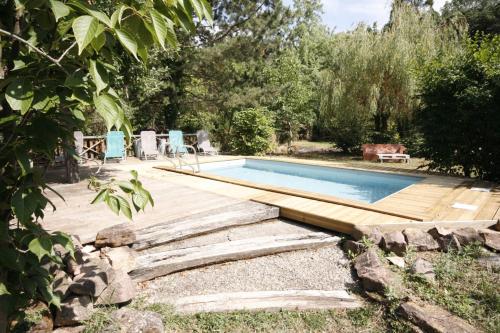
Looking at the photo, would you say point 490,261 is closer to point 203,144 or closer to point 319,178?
point 319,178

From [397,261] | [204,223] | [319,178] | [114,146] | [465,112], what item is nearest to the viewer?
[397,261]

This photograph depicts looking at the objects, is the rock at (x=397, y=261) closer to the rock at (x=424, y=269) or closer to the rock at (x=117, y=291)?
the rock at (x=424, y=269)

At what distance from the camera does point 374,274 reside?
124 inches

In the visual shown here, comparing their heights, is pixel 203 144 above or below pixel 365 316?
above

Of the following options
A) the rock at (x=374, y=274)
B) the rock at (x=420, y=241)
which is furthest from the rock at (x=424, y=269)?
the rock at (x=420, y=241)

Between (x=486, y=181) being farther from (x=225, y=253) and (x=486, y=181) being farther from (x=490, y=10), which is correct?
(x=490, y=10)

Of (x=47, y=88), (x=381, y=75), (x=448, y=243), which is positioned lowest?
(x=448, y=243)

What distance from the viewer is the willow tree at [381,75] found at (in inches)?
471

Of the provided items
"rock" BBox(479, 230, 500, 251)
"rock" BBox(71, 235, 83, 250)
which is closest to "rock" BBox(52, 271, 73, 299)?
"rock" BBox(71, 235, 83, 250)

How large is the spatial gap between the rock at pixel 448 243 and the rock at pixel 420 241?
0.06 meters

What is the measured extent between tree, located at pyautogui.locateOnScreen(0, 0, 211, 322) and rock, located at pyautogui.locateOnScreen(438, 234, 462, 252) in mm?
3835

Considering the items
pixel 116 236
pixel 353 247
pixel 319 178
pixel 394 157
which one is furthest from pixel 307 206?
pixel 394 157

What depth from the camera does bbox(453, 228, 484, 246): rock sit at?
3695mm

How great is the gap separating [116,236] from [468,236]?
13.6ft
